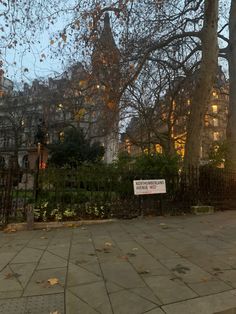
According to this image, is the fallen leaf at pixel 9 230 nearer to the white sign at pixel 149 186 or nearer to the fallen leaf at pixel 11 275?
the white sign at pixel 149 186

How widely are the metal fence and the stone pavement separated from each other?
1231 mm

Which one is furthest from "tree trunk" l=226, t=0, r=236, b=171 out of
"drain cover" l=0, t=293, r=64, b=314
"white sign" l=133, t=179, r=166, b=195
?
"drain cover" l=0, t=293, r=64, b=314

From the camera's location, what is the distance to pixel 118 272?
212 inches

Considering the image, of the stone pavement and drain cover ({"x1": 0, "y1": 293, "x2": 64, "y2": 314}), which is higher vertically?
the stone pavement

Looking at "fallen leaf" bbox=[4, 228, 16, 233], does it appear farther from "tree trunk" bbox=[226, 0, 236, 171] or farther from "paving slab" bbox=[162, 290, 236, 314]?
"tree trunk" bbox=[226, 0, 236, 171]

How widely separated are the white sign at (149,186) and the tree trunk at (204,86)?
3119mm

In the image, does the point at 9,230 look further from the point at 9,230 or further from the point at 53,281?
the point at 53,281

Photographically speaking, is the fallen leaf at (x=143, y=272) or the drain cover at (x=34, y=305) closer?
the drain cover at (x=34, y=305)

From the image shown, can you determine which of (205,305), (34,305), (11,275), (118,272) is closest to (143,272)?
(118,272)

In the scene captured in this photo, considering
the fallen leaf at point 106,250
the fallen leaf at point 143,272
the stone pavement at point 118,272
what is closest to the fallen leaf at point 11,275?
the stone pavement at point 118,272

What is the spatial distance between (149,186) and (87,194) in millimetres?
2166

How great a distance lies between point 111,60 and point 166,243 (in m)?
9.68

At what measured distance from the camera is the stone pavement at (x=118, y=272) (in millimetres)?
4199

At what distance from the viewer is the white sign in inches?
448
